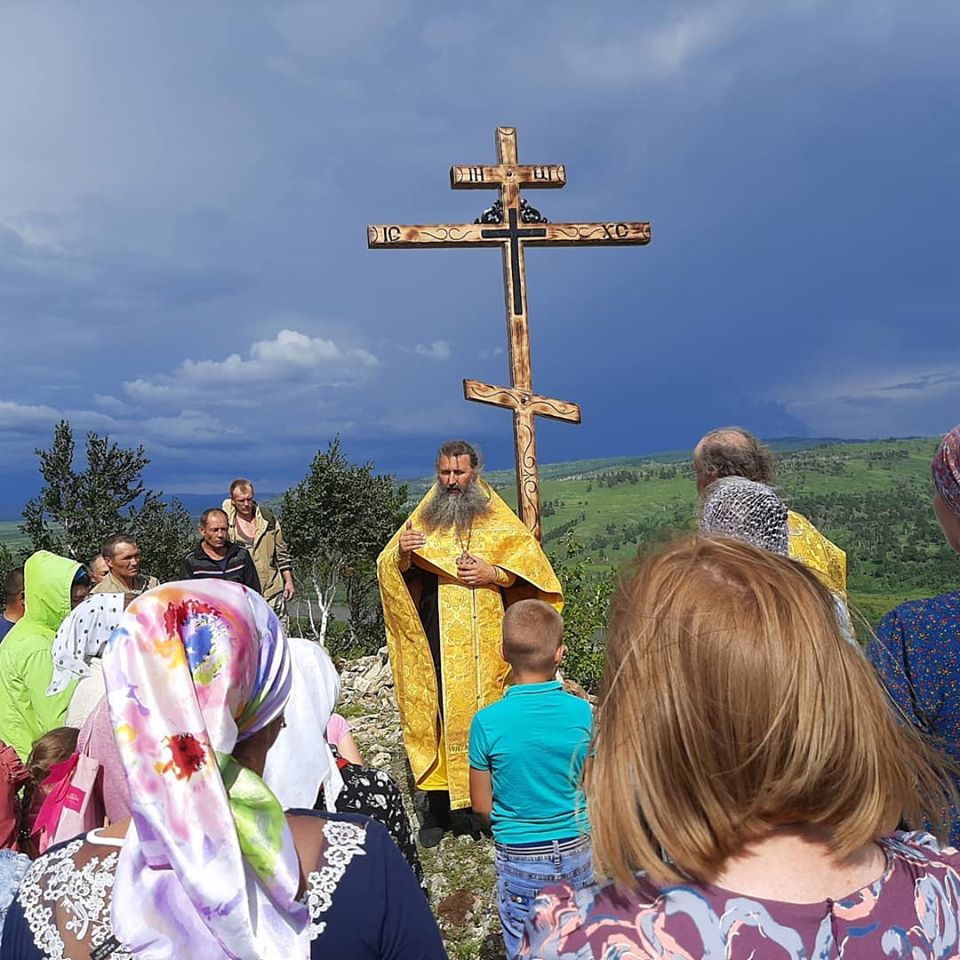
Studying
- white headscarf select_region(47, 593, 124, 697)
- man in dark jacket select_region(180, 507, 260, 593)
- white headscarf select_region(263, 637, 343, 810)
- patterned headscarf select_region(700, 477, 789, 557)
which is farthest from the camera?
Answer: man in dark jacket select_region(180, 507, 260, 593)

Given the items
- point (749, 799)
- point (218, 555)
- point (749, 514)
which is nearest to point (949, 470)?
point (749, 514)

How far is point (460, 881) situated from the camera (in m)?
4.57

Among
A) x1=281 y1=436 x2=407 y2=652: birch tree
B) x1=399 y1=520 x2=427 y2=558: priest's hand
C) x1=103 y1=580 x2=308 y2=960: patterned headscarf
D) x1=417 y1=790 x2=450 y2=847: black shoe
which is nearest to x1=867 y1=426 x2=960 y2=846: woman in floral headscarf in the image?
x1=103 y1=580 x2=308 y2=960: patterned headscarf

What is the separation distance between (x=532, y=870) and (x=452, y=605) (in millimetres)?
2693

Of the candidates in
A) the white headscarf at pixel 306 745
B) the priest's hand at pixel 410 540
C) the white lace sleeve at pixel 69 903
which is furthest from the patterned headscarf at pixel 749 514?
the priest's hand at pixel 410 540

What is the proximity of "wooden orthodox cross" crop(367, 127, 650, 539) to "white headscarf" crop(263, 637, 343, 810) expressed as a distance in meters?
3.87

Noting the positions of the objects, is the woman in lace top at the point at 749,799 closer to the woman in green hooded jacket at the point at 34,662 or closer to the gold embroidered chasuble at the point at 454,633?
the woman in green hooded jacket at the point at 34,662

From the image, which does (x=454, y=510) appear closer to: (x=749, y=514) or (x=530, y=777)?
(x=530, y=777)

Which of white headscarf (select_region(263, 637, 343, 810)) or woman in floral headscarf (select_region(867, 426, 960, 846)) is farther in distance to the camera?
white headscarf (select_region(263, 637, 343, 810))

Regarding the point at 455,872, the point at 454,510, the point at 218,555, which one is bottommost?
the point at 455,872

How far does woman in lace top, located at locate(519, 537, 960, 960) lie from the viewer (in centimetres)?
103

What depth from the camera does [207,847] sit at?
1282 millimetres

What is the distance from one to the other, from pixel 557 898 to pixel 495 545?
445 cm

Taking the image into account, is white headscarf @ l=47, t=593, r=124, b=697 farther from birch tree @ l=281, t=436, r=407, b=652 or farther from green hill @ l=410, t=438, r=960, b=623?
birch tree @ l=281, t=436, r=407, b=652
